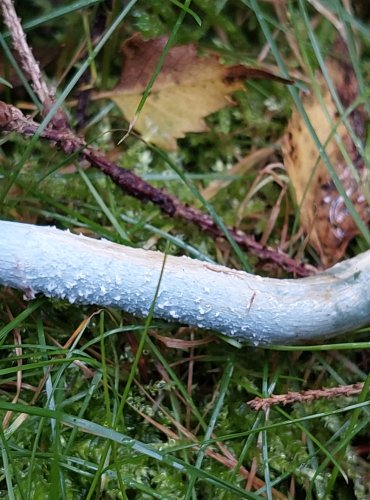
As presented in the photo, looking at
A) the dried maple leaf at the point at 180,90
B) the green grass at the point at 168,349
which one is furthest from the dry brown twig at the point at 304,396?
the dried maple leaf at the point at 180,90

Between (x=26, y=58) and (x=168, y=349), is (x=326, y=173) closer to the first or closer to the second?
(x=168, y=349)

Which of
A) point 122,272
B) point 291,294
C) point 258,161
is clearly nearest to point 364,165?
point 258,161

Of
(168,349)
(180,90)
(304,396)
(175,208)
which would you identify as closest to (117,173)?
(175,208)

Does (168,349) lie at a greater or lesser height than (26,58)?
lesser

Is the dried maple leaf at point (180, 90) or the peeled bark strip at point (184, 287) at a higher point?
the dried maple leaf at point (180, 90)

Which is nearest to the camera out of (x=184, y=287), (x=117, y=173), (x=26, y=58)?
(x=184, y=287)

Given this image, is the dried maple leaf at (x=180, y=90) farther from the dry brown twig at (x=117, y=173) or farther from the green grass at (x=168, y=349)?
the dry brown twig at (x=117, y=173)
